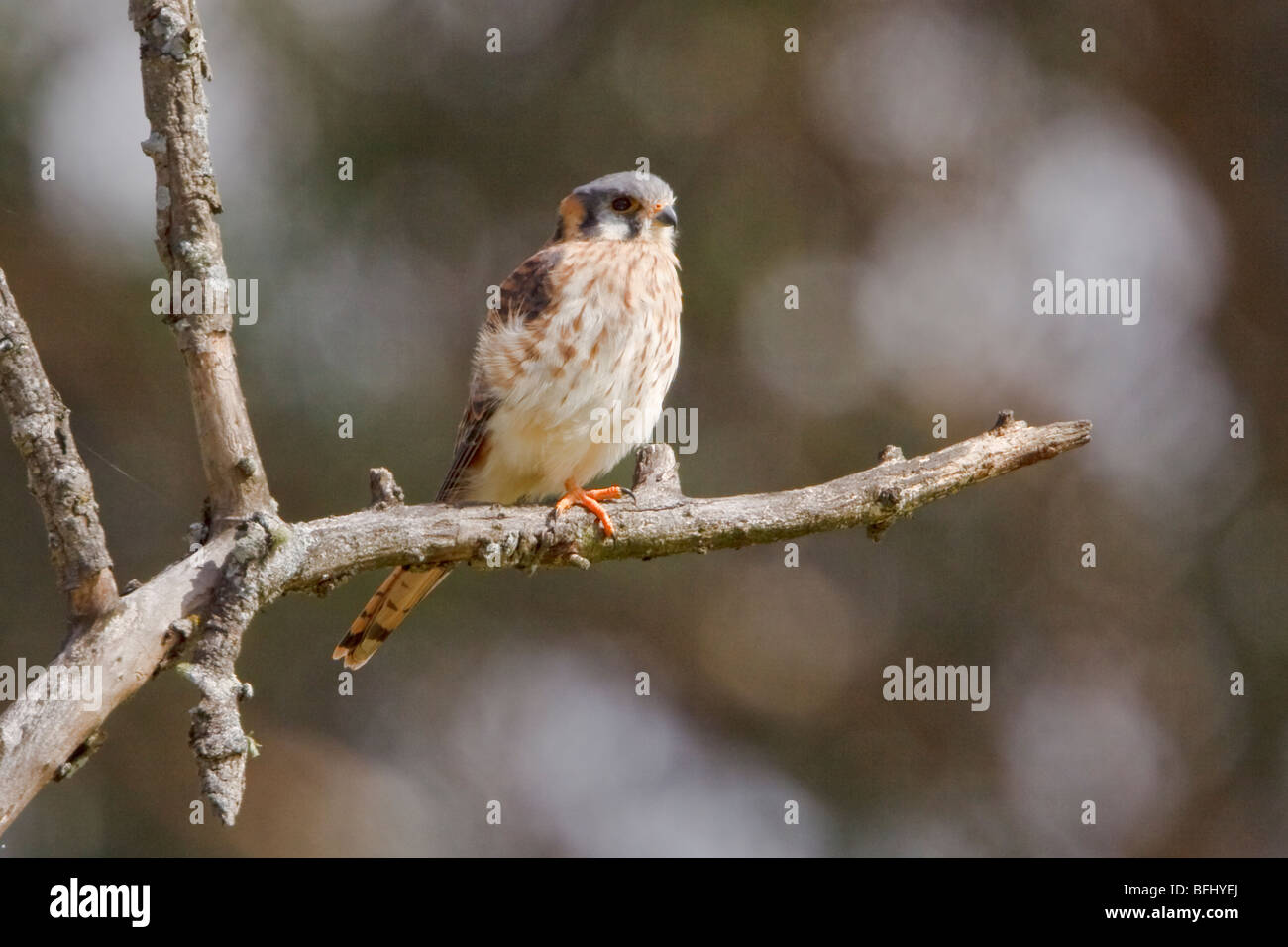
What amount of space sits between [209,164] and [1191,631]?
21.1ft

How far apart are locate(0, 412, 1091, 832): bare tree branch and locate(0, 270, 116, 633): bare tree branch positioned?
0.07 metres

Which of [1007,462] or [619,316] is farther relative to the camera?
[619,316]

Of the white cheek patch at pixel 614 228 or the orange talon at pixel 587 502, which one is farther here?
the white cheek patch at pixel 614 228

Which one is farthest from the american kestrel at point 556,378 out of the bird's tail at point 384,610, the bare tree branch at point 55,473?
the bare tree branch at point 55,473

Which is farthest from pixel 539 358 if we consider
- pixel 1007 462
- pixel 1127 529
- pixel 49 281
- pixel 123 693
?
pixel 1127 529

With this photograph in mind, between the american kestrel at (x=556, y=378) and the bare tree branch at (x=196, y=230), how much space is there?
3.91 feet

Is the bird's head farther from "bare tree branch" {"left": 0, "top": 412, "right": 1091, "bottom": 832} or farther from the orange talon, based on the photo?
the orange talon

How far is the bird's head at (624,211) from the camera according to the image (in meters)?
4.39

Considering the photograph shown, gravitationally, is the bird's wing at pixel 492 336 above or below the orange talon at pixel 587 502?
above

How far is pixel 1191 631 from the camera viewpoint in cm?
753

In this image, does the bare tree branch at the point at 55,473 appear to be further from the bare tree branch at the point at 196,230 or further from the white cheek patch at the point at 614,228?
the white cheek patch at the point at 614,228

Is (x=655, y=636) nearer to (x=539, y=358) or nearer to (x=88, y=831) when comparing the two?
(x=88, y=831)

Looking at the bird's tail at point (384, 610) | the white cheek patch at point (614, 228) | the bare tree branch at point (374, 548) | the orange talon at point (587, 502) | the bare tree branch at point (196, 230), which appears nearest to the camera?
the bare tree branch at point (374, 548)

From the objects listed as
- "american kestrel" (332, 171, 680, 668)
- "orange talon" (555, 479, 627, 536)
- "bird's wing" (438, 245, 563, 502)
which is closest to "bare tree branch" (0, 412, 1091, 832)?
"orange talon" (555, 479, 627, 536)
